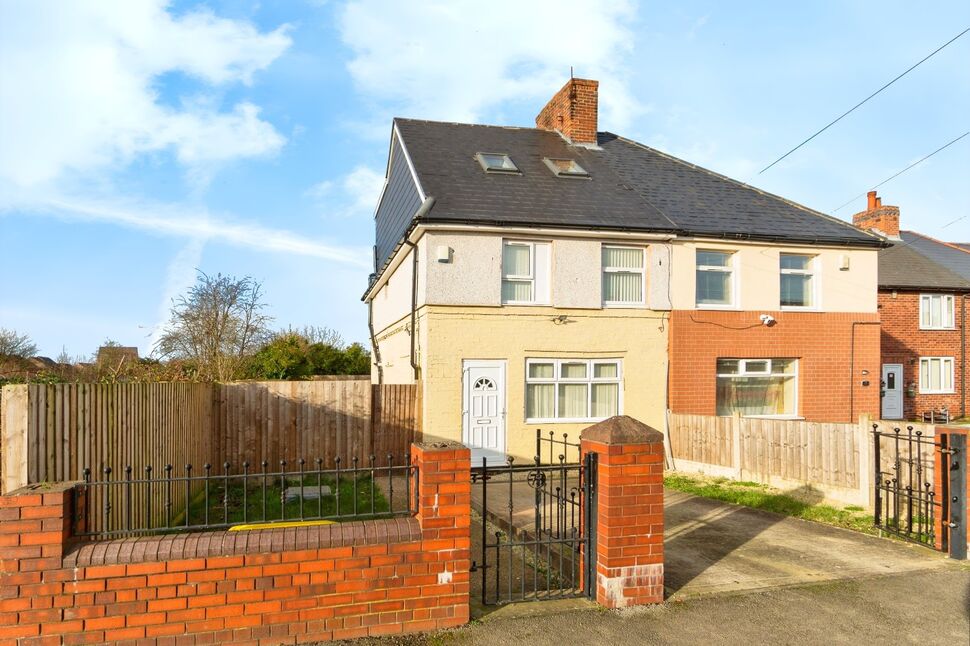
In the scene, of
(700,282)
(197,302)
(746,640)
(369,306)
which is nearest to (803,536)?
(746,640)

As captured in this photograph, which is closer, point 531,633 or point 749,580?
point 531,633

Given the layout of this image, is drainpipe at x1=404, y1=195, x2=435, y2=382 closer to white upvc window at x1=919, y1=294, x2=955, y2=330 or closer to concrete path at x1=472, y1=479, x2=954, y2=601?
concrete path at x1=472, y1=479, x2=954, y2=601

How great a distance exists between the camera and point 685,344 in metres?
14.3

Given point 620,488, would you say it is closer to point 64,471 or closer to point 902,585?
point 902,585

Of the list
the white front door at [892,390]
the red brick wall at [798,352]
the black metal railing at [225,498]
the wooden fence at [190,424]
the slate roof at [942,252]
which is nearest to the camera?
the black metal railing at [225,498]

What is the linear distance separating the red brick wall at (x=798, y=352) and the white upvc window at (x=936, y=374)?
34.3ft

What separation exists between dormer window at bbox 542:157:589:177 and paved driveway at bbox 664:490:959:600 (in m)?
9.02

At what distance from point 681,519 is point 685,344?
6107 millimetres

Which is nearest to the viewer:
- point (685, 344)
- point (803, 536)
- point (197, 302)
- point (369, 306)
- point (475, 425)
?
point (803, 536)

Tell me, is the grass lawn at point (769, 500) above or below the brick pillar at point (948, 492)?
below

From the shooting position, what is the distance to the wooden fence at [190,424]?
18.0 feet

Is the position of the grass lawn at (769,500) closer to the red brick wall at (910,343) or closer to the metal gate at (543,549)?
the metal gate at (543,549)

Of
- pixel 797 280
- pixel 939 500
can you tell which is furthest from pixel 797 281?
pixel 939 500

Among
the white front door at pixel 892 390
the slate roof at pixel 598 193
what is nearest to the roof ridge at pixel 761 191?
the slate roof at pixel 598 193
